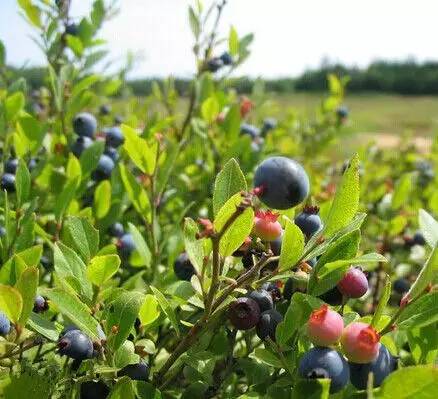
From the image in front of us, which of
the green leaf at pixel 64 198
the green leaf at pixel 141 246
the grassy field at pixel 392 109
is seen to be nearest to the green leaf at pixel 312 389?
the green leaf at pixel 141 246

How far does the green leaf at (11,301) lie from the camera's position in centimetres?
84

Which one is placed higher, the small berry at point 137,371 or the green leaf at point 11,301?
the green leaf at point 11,301

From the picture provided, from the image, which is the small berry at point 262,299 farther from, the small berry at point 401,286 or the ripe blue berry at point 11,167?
the small berry at point 401,286

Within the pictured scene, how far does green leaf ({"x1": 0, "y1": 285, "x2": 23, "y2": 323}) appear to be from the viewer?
0.84 m

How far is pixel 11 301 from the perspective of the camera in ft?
2.81

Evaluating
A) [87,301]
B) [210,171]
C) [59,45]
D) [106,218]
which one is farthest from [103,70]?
[87,301]

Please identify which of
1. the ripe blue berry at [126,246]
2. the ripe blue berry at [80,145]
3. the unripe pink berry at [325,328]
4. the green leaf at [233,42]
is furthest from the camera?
the green leaf at [233,42]

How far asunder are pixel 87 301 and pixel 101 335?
8 centimetres

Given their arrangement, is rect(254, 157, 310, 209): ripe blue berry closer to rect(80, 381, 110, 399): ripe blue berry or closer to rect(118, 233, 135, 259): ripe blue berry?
rect(80, 381, 110, 399): ripe blue berry

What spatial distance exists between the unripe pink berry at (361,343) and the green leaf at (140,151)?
2.21 feet

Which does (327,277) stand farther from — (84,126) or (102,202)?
(84,126)

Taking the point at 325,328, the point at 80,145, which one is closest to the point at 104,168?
the point at 80,145

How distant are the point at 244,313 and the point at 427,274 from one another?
0.27 meters

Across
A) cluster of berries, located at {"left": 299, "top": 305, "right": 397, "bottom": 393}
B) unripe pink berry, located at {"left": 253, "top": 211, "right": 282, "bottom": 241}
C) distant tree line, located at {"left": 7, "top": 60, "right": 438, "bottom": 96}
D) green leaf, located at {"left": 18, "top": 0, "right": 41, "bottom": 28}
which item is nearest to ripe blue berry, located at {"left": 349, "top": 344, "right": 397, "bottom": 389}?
cluster of berries, located at {"left": 299, "top": 305, "right": 397, "bottom": 393}
